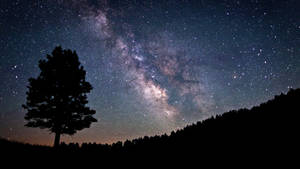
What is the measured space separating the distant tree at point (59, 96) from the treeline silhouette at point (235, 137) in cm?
861

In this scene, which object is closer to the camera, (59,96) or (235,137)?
(235,137)

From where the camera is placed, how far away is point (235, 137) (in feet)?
20.3

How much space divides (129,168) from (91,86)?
13294 mm

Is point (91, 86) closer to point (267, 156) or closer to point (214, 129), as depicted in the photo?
point (214, 129)

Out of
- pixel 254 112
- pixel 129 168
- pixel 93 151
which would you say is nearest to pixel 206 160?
pixel 129 168

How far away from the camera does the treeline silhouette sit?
17.6 feet

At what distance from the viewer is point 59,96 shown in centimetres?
1666

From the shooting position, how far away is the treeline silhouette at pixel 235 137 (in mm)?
5359

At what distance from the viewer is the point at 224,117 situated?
7.98 meters

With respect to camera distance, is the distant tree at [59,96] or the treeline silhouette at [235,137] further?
the distant tree at [59,96]

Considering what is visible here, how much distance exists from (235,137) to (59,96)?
15.3m

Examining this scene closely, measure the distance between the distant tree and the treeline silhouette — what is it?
28.3 ft

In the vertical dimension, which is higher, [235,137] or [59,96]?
[59,96]

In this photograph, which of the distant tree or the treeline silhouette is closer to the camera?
the treeline silhouette
